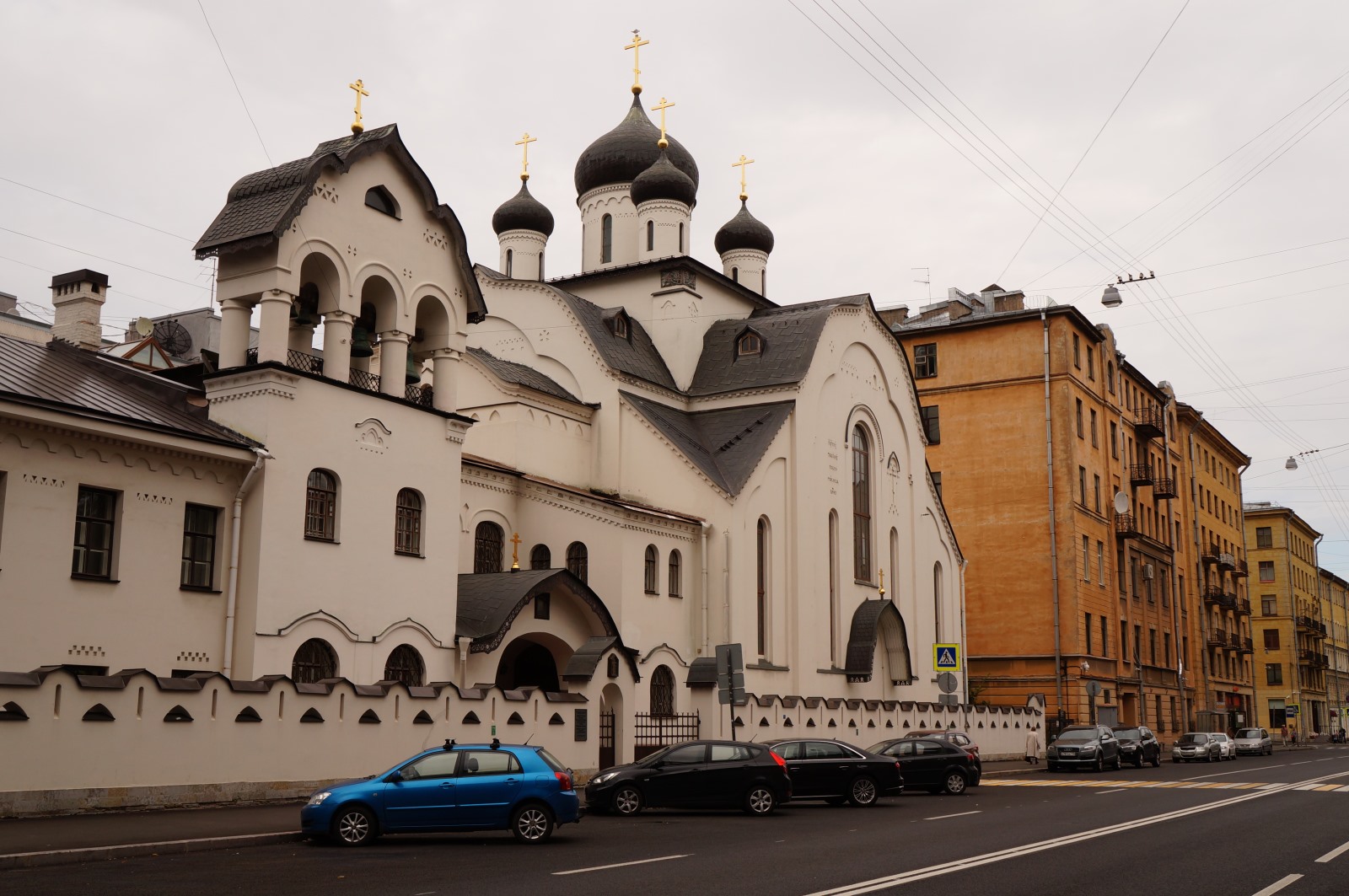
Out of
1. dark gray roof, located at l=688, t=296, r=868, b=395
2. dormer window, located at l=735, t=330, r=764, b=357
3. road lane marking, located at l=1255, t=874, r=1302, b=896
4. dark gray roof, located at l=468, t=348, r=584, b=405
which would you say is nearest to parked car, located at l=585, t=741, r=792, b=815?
road lane marking, located at l=1255, t=874, r=1302, b=896

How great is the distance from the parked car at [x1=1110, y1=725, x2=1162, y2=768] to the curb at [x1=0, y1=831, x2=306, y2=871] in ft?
96.1

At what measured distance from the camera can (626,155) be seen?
146 ft

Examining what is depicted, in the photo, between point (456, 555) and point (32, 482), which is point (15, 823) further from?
point (456, 555)

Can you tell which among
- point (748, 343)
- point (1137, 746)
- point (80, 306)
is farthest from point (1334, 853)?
point (748, 343)

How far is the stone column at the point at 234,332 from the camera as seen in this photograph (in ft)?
77.5

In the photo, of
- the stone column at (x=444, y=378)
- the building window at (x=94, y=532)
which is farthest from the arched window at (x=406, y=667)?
the building window at (x=94, y=532)

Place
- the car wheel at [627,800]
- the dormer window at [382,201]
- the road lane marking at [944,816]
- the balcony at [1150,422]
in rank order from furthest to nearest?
1. the balcony at [1150,422]
2. the dormer window at [382,201]
3. the car wheel at [627,800]
4. the road lane marking at [944,816]

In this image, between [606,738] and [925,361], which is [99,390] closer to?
[606,738]

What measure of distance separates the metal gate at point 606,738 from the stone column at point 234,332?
9506mm

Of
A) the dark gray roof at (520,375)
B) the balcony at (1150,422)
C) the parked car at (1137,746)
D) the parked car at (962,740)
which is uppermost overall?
the balcony at (1150,422)

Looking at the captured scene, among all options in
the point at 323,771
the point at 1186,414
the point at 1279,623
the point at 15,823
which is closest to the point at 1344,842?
the point at 323,771

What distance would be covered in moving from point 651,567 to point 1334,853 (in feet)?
65.5

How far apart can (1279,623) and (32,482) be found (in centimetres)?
8778

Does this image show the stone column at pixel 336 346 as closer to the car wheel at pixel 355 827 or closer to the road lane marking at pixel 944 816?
the car wheel at pixel 355 827
